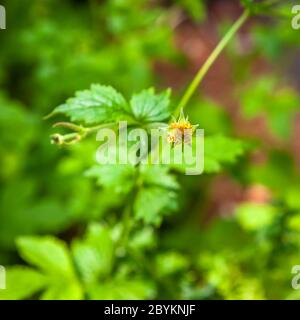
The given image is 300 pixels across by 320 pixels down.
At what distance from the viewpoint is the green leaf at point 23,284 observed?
4.00 ft

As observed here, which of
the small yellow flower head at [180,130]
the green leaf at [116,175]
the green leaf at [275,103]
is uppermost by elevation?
the green leaf at [275,103]

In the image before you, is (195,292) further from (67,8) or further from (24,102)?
(67,8)

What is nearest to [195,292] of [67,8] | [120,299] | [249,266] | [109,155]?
[249,266]

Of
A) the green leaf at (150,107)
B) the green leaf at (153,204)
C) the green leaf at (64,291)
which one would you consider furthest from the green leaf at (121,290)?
the green leaf at (150,107)

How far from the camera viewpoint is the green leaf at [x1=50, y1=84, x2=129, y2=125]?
912 millimetres

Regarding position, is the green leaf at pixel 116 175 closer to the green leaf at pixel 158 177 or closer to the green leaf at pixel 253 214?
Answer: the green leaf at pixel 158 177

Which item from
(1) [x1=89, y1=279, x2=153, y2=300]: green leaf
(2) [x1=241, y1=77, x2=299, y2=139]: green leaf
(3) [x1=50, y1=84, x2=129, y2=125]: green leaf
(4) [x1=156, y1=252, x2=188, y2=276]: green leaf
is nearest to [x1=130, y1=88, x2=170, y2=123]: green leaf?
(3) [x1=50, y1=84, x2=129, y2=125]: green leaf

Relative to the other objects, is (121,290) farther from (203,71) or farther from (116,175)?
(203,71)

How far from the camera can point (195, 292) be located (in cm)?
140

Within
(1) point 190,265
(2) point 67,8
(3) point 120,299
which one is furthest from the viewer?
(2) point 67,8

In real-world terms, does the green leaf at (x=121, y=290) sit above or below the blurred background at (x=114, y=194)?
below

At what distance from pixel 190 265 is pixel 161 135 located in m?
0.99

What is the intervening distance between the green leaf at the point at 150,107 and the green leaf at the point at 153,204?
152 millimetres

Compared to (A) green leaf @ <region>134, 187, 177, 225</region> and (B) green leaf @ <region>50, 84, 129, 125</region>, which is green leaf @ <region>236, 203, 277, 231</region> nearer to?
(A) green leaf @ <region>134, 187, 177, 225</region>
